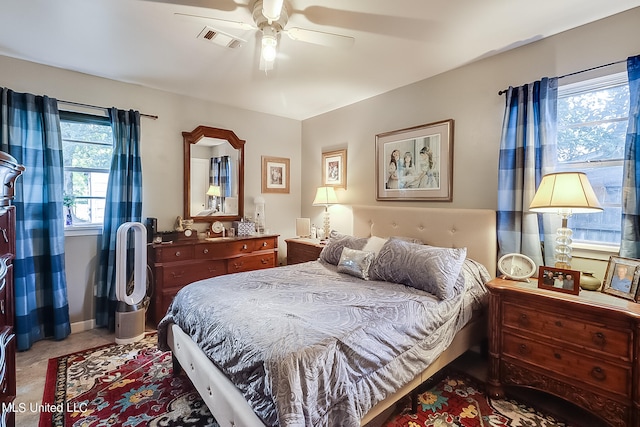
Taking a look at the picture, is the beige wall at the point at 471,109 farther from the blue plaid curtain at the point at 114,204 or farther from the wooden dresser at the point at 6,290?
the wooden dresser at the point at 6,290

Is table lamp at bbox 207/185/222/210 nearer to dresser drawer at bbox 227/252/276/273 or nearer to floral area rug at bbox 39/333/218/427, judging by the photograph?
dresser drawer at bbox 227/252/276/273

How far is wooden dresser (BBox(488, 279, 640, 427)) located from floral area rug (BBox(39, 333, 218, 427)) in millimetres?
1965

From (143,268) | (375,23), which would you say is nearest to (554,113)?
(375,23)

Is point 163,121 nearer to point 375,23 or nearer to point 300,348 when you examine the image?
point 375,23

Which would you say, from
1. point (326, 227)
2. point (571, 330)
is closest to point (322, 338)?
point (571, 330)

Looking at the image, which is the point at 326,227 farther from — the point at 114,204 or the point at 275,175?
the point at 114,204

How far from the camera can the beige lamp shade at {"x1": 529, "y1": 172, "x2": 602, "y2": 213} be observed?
1825 mm

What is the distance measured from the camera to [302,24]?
7.10 ft

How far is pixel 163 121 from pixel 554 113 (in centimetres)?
385

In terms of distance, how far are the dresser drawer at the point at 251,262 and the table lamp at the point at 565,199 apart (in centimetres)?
296

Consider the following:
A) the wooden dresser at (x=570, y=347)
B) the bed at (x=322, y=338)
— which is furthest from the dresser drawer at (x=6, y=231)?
the wooden dresser at (x=570, y=347)

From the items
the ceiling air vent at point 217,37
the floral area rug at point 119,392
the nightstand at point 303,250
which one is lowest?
the floral area rug at point 119,392

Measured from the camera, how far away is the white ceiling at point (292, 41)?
196 centimetres

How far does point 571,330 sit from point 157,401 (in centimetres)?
265
